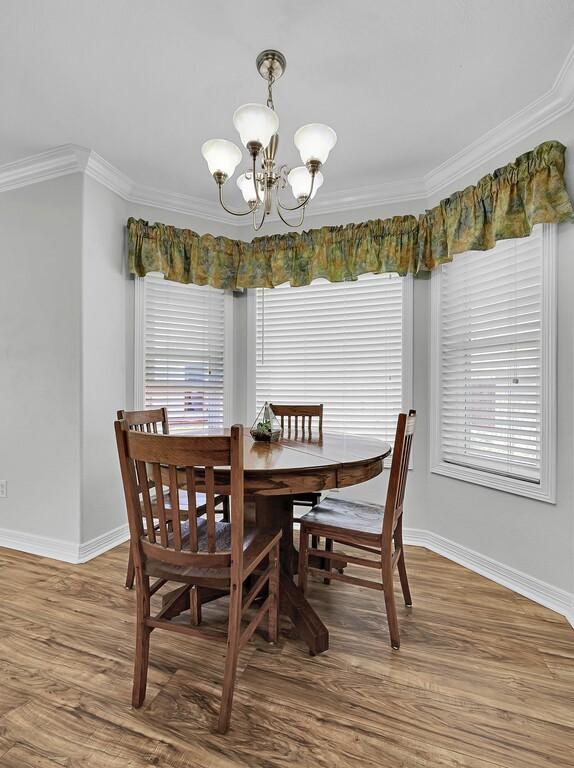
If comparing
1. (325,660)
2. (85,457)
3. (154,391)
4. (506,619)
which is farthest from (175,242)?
(506,619)

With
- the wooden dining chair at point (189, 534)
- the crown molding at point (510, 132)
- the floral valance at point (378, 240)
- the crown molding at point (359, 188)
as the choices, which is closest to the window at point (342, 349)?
the floral valance at point (378, 240)

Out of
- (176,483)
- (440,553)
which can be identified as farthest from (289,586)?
(440,553)

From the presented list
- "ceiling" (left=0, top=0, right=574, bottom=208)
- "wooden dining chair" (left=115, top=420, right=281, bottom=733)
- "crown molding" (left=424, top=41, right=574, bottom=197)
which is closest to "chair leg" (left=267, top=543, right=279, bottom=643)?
"wooden dining chair" (left=115, top=420, right=281, bottom=733)

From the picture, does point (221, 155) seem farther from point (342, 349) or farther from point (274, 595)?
point (274, 595)

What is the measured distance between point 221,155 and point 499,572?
281 centimetres

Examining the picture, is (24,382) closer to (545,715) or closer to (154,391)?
(154,391)

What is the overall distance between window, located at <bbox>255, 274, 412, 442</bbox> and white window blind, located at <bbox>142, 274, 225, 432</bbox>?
0.39 meters

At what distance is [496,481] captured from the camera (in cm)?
254

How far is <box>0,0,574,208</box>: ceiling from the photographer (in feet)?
5.59

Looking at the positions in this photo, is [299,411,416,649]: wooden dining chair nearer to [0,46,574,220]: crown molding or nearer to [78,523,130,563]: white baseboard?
[78,523,130,563]: white baseboard

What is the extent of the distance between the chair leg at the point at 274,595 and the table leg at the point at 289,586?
100 millimetres

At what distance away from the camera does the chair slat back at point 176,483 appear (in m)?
1.31

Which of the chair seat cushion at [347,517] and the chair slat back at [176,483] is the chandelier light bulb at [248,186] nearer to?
the chair slat back at [176,483]

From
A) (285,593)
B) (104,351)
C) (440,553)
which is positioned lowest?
(440,553)
